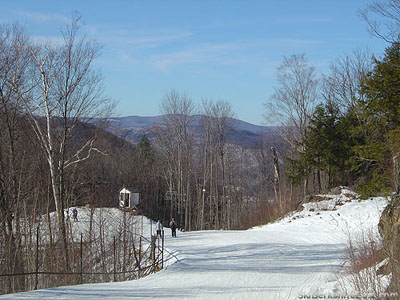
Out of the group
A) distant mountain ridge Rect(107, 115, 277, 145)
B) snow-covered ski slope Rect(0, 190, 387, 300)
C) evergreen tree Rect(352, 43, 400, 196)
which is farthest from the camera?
distant mountain ridge Rect(107, 115, 277, 145)

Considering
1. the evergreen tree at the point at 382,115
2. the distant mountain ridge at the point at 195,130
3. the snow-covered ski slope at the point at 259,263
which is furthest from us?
the distant mountain ridge at the point at 195,130

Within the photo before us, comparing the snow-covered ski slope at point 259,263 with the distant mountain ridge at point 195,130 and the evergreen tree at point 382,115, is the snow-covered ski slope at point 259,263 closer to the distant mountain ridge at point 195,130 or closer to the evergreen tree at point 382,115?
the evergreen tree at point 382,115

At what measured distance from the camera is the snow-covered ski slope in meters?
12.3

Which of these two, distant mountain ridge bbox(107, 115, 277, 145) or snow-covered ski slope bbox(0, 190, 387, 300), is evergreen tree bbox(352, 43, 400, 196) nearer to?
snow-covered ski slope bbox(0, 190, 387, 300)

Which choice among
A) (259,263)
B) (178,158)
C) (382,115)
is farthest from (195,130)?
(259,263)

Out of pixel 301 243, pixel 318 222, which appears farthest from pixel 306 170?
pixel 301 243

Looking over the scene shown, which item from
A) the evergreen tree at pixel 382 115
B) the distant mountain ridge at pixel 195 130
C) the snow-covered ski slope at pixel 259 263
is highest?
the distant mountain ridge at pixel 195 130

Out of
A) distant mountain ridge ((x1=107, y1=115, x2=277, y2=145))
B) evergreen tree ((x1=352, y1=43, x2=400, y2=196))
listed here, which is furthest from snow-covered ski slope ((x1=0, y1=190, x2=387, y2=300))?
distant mountain ridge ((x1=107, y1=115, x2=277, y2=145))

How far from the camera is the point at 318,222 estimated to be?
96.3 ft

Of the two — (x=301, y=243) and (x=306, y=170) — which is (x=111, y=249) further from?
(x=306, y=170)

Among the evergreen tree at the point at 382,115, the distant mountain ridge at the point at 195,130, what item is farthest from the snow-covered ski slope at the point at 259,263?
the distant mountain ridge at the point at 195,130

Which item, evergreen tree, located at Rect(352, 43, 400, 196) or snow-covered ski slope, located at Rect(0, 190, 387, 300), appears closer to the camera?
snow-covered ski slope, located at Rect(0, 190, 387, 300)

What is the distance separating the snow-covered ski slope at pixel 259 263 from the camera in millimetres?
12288

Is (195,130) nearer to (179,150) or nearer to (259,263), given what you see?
(179,150)
